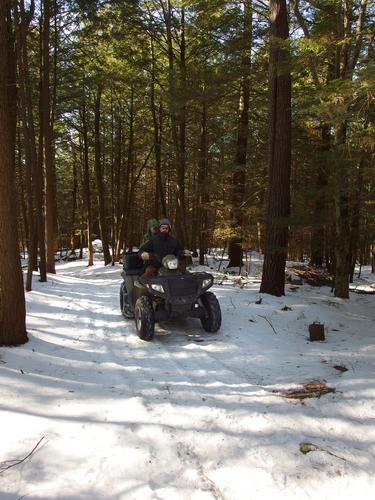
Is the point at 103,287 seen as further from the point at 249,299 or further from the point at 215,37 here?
the point at 215,37

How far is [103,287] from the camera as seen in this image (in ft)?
36.7

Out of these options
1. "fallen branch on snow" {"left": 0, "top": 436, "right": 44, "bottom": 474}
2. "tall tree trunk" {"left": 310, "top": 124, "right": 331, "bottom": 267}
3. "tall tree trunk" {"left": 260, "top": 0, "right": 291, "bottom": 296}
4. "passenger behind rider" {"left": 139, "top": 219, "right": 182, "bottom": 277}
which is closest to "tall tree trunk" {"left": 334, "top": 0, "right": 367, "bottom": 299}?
"tall tree trunk" {"left": 310, "top": 124, "right": 331, "bottom": 267}

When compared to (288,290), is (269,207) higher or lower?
higher

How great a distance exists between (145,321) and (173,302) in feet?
1.61

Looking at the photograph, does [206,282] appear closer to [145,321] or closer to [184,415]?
[145,321]

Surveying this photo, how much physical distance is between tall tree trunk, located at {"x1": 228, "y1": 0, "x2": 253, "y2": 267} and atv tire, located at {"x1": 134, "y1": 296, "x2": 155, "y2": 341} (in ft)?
20.1

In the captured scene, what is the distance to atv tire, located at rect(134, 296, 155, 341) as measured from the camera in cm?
575

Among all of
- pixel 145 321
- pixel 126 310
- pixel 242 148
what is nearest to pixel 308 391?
pixel 145 321

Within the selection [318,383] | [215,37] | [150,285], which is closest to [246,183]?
[215,37]

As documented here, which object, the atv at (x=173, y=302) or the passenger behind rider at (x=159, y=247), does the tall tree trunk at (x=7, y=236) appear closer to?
the atv at (x=173, y=302)

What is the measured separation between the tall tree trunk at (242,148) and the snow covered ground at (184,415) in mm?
5805

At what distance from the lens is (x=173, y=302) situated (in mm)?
5883

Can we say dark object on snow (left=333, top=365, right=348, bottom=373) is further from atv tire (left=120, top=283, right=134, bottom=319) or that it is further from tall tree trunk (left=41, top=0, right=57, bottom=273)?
tall tree trunk (left=41, top=0, right=57, bottom=273)

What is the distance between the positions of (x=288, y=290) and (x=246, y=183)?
4756mm
